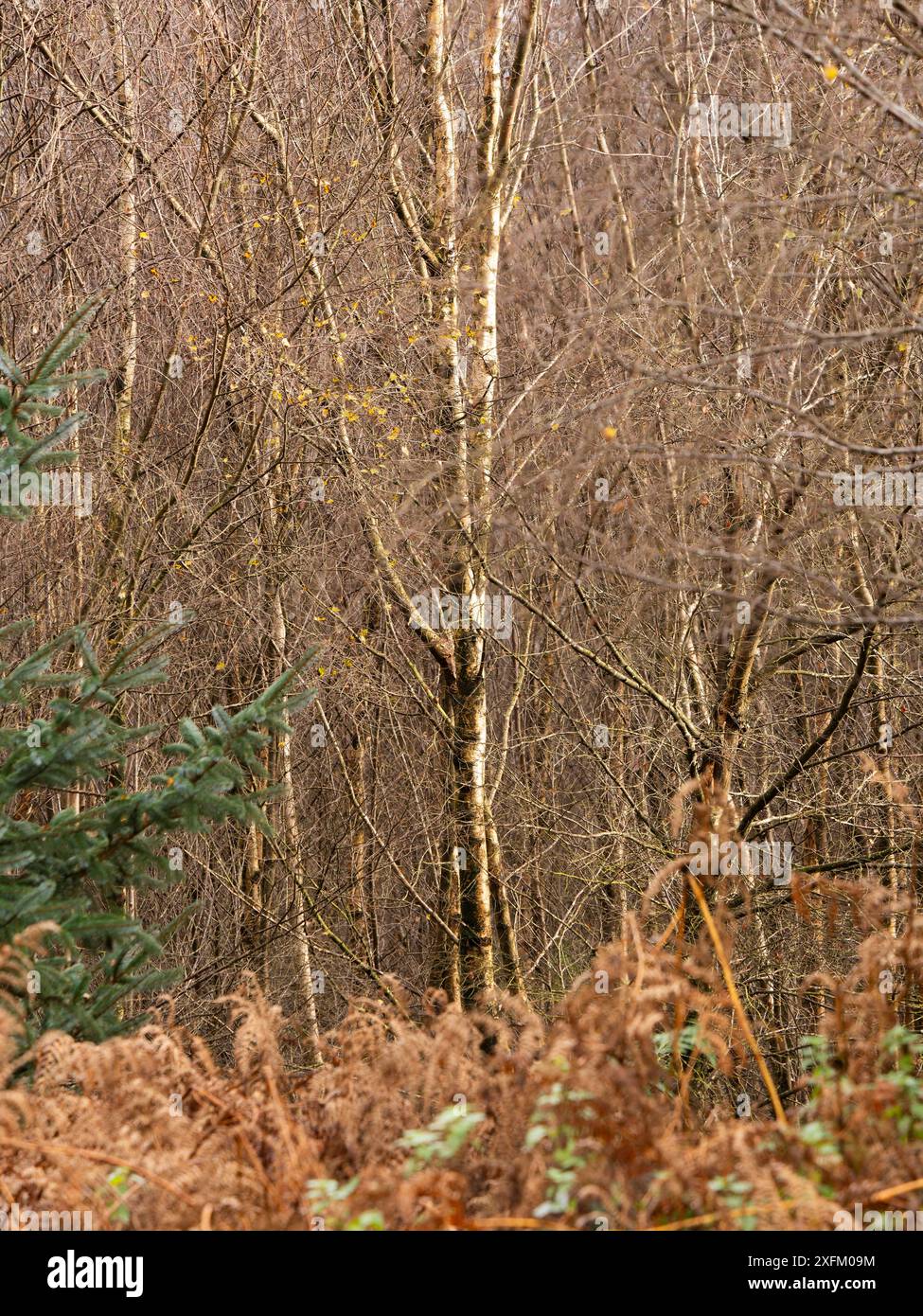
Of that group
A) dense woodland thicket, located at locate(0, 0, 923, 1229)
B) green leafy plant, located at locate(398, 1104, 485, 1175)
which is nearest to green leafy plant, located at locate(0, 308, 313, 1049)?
dense woodland thicket, located at locate(0, 0, 923, 1229)

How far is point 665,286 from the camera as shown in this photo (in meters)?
10.5

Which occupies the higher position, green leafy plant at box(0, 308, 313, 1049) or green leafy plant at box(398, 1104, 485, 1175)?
green leafy plant at box(0, 308, 313, 1049)

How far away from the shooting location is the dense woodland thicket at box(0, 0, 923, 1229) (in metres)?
7.32

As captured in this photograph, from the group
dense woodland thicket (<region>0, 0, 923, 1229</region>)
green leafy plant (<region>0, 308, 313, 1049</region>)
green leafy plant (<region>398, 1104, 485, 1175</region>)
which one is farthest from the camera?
dense woodland thicket (<region>0, 0, 923, 1229</region>)

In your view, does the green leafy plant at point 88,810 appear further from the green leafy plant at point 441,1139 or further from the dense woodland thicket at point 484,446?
the green leafy plant at point 441,1139

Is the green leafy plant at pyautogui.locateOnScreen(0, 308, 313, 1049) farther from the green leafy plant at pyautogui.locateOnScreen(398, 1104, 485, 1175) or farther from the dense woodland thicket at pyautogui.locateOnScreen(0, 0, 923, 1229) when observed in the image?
the green leafy plant at pyautogui.locateOnScreen(398, 1104, 485, 1175)

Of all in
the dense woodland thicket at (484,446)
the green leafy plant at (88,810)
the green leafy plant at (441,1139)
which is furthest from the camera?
the dense woodland thicket at (484,446)

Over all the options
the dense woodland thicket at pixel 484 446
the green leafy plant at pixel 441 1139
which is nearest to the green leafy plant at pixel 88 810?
the dense woodland thicket at pixel 484 446

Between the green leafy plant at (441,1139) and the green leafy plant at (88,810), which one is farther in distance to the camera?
the green leafy plant at (88,810)

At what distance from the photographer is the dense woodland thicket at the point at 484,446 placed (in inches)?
288

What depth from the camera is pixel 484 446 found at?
9344mm

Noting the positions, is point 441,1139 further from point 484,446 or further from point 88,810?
point 484,446

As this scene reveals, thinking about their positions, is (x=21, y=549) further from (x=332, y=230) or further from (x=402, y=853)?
(x=402, y=853)
